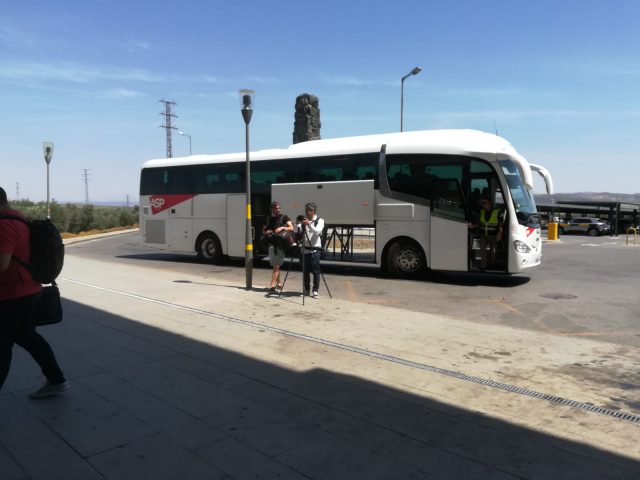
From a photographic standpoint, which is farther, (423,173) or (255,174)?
(255,174)

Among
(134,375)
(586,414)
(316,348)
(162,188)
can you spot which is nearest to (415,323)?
(316,348)

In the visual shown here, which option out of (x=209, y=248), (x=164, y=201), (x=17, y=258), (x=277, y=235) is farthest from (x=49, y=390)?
(x=164, y=201)

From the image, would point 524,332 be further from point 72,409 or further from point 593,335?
point 72,409

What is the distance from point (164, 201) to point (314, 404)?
14.1m

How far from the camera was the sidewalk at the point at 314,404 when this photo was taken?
10.9 feet

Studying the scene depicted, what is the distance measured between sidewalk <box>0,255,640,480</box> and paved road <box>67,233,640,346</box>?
A: 1.17 metres

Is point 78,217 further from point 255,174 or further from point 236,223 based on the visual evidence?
point 255,174

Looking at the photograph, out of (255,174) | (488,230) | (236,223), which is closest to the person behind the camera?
(488,230)

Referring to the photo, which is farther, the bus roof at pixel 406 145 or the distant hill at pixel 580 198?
the distant hill at pixel 580 198

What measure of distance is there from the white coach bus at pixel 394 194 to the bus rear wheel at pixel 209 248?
16cm

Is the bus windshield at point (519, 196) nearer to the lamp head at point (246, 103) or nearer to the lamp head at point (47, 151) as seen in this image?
the lamp head at point (246, 103)

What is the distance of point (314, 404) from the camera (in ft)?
14.2

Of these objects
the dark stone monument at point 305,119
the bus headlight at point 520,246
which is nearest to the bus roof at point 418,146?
the bus headlight at point 520,246

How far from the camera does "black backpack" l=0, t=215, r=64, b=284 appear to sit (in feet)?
13.3
